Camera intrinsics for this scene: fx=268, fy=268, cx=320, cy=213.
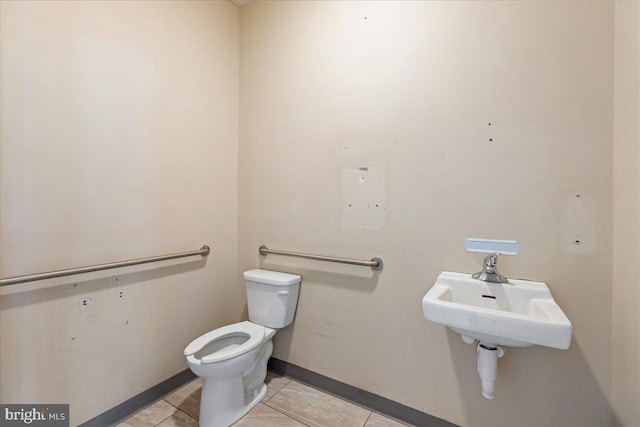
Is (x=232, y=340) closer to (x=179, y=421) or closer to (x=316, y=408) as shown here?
(x=179, y=421)

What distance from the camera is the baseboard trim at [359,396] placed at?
140 cm

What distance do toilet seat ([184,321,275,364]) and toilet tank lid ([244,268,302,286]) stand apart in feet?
0.95

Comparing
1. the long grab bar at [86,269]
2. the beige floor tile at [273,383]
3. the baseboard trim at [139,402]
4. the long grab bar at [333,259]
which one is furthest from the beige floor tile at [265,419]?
the long grab bar at [86,269]

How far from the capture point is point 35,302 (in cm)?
117

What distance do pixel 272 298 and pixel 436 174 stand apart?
1210 mm

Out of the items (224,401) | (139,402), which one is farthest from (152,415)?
(224,401)

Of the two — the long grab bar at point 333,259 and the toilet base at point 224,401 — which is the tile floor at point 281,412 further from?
the long grab bar at point 333,259

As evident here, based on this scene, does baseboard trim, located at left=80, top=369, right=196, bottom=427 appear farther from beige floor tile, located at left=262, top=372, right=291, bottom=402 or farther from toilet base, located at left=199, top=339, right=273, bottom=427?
beige floor tile, located at left=262, top=372, right=291, bottom=402

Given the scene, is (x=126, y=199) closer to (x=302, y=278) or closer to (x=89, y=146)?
(x=89, y=146)

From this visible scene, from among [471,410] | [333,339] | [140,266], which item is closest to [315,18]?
[140,266]

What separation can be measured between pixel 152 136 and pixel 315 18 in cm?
123

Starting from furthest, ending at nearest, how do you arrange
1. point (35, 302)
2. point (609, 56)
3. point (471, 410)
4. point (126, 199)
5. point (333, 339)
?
point (333, 339) → point (126, 199) → point (471, 410) → point (35, 302) → point (609, 56)

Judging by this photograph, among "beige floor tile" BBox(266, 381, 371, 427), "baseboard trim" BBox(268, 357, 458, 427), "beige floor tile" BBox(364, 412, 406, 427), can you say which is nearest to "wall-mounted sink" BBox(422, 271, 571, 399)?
"baseboard trim" BBox(268, 357, 458, 427)

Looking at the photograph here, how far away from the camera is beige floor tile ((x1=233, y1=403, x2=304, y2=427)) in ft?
4.66
